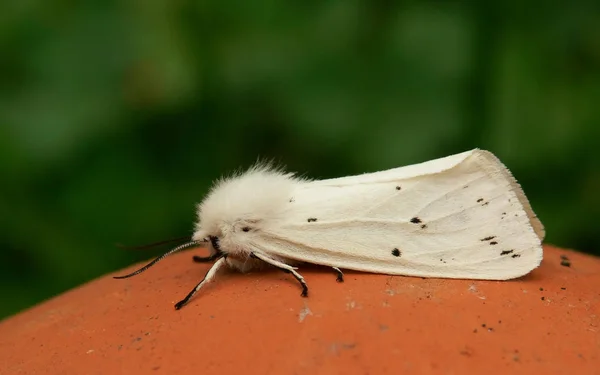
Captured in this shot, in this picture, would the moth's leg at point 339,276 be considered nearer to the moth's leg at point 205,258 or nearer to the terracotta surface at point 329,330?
the terracotta surface at point 329,330

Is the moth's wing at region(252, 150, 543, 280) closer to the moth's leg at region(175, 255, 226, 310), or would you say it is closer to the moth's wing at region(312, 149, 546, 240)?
the moth's wing at region(312, 149, 546, 240)

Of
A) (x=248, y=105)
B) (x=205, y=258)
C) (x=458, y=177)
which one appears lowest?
(x=205, y=258)

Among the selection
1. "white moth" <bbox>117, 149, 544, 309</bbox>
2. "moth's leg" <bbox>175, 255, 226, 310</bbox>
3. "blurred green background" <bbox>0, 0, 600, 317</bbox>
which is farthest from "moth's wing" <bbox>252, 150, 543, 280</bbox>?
"blurred green background" <bbox>0, 0, 600, 317</bbox>

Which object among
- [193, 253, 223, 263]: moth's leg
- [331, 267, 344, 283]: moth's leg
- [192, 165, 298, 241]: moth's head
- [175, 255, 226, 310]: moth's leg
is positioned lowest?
[193, 253, 223, 263]: moth's leg

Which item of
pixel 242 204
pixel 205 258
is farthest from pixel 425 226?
pixel 205 258

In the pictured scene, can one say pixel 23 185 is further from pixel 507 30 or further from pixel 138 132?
pixel 507 30

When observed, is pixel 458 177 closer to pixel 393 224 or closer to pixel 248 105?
pixel 393 224
